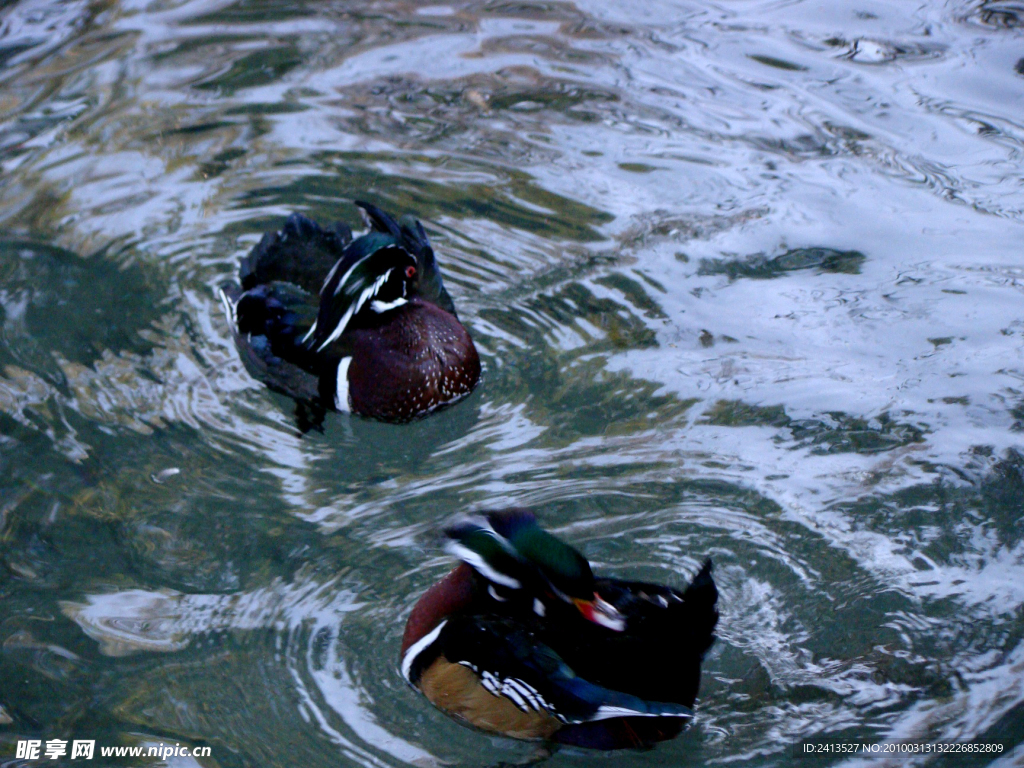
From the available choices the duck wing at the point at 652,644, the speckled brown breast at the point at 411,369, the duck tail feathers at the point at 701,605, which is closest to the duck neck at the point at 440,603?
the duck wing at the point at 652,644

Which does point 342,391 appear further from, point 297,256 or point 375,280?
point 297,256

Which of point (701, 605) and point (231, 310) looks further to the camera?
point (231, 310)

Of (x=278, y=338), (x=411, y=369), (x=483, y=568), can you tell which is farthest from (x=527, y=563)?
(x=278, y=338)

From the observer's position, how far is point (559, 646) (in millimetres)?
3225

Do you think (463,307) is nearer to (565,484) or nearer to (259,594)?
(565,484)

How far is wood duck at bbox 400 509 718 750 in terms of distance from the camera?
312cm

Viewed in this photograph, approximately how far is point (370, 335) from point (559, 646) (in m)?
2.25

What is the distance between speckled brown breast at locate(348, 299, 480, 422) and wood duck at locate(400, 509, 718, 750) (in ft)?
5.36

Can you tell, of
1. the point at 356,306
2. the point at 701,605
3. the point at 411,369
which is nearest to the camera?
the point at 701,605

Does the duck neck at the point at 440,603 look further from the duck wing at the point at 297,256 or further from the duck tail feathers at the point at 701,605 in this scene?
the duck wing at the point at 297,256

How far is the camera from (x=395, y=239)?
499cm

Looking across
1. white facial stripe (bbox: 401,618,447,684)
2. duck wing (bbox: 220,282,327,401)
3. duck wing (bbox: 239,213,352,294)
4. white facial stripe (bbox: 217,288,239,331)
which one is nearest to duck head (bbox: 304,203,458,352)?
duck wing (bbox: 220,282,327,401)

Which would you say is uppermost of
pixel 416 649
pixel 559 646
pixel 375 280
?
pixel 375 280

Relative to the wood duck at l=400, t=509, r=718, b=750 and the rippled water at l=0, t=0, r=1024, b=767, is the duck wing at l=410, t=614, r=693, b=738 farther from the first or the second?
the rippled water at l=0, t=0, r=1024, b=767
